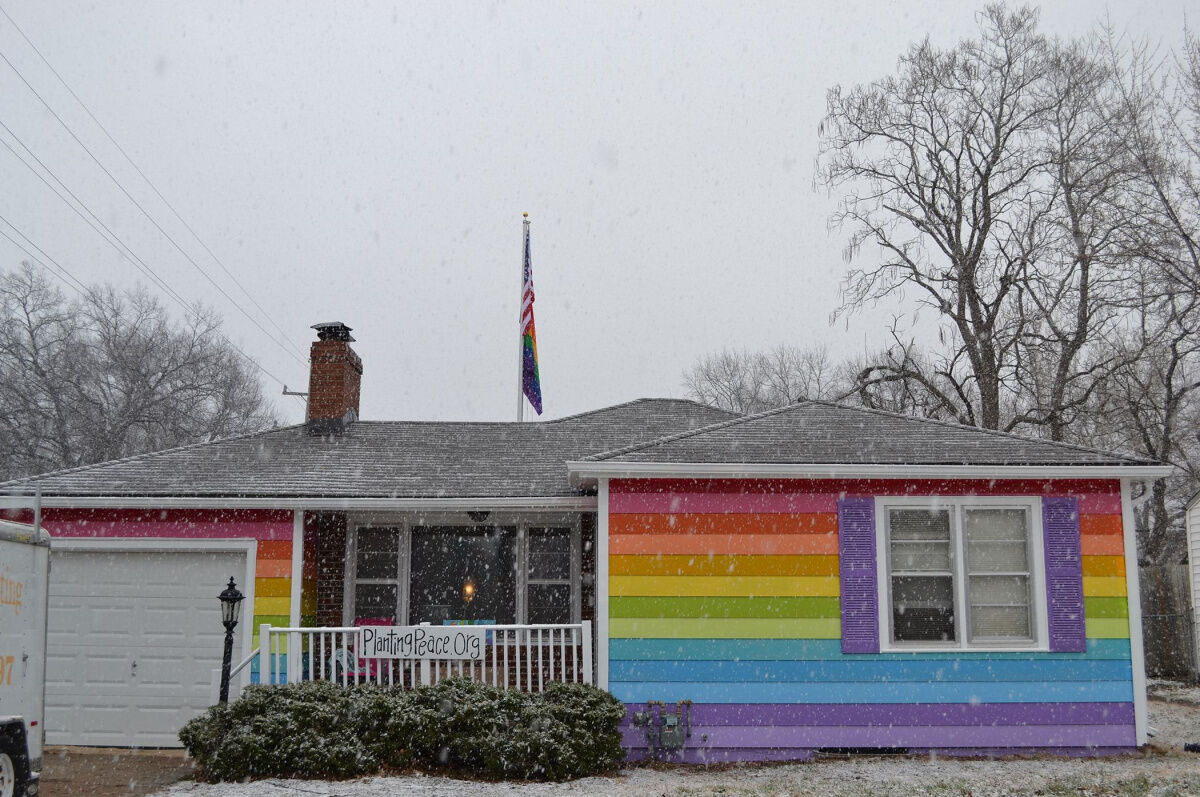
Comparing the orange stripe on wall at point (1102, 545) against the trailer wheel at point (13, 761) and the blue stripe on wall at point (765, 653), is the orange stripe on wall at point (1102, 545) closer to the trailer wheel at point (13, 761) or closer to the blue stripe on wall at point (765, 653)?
the blue stripe on wall at point (765, 653)

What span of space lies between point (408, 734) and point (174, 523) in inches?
155

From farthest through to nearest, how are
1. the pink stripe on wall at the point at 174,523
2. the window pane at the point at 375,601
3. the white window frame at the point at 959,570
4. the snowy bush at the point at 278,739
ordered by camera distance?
the window pane at the point at 375,601 → the pink stripe on wall at the point at 174,523 → the white window frame at the point at 959,570 → the snowy bush at the point at 278,739

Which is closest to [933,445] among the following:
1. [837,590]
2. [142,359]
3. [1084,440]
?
[837,590]

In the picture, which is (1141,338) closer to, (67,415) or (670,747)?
(670,747)

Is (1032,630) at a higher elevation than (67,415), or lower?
lower

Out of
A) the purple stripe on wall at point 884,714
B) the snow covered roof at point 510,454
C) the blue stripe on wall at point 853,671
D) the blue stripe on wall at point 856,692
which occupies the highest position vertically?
the snow covered roof at point 510,454

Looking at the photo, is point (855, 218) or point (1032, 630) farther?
point (855, 218)

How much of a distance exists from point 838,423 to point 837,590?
2.20 m

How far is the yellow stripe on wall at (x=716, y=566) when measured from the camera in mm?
9641

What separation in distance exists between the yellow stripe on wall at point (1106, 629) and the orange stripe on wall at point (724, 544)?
2.57 m

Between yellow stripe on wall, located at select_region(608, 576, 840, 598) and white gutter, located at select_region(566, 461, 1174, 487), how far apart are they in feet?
3.28

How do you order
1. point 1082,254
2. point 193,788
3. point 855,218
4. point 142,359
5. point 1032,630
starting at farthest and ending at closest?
1. point 142,359
2. point 855,218
3. point 1082,254
4. point 1032,630
5. point 193,788

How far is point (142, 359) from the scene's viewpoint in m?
34.2

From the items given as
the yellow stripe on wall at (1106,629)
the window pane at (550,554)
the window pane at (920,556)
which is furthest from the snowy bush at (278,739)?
the yellow stripe on wall at (1106,629)
